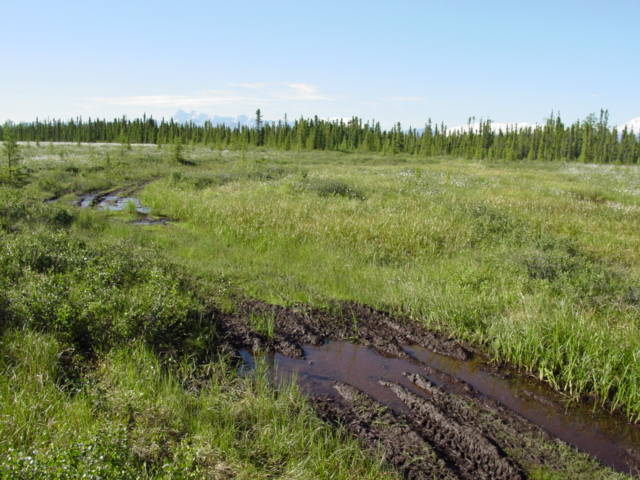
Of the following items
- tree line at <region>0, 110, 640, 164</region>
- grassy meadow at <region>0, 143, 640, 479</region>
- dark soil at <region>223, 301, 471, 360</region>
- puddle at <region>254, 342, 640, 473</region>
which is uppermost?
tree line at <region>0, 110, 640, 164</region>

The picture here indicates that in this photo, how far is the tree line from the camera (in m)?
89.9

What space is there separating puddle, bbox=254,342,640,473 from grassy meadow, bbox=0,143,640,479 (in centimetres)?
45

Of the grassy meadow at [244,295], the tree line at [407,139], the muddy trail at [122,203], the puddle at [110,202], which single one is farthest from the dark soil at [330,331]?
the tree line at [407,139]

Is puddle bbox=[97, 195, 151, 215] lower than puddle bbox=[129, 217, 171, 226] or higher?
higher

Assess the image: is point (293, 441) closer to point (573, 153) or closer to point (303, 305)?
point (303, 305)

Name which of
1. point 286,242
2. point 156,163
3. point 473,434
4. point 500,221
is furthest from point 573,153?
point 473,434

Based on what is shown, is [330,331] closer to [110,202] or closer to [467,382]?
[467,382]

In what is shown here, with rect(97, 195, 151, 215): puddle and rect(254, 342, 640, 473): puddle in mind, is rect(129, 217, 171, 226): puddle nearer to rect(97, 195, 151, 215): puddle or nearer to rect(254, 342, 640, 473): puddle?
rect(97, 195, 151, 215): puddle

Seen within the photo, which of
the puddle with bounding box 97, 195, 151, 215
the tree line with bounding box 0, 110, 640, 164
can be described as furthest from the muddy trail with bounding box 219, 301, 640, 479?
the tree line with bounding box 0, 110, 640, 164

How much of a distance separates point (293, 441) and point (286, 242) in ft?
28.9

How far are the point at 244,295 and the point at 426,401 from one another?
184 inches

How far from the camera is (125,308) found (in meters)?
6.62

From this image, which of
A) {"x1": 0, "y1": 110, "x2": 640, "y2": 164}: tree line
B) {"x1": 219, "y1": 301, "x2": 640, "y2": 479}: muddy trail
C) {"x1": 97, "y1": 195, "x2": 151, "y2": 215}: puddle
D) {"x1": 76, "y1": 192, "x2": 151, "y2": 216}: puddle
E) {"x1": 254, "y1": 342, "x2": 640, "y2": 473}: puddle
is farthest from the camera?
{"x1": 0, "y1": 110, "x2": 640, "y2": 164}: tree line

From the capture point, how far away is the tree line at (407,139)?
295 ft
